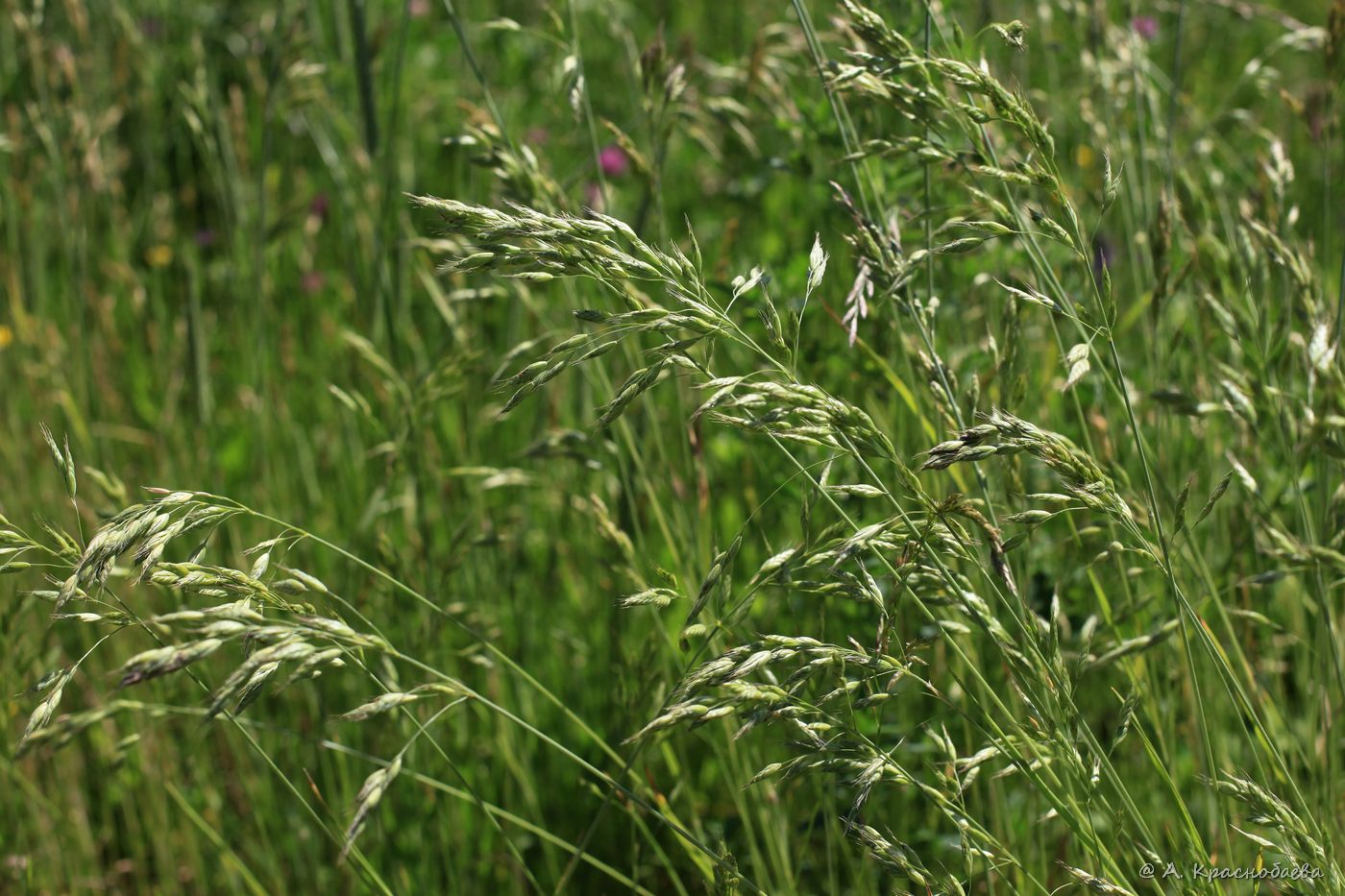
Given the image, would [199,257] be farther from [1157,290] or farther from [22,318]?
[1157,290]

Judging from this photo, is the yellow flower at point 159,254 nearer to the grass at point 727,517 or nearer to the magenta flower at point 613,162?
the grass at point 727,517

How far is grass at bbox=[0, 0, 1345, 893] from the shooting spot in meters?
1.13

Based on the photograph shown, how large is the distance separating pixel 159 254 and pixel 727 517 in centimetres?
187

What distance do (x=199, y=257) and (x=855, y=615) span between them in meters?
2.92

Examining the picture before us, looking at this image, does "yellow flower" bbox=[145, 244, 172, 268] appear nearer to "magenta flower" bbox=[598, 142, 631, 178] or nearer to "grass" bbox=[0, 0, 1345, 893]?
"grass" bbox=[0, 0, 1345, 893]

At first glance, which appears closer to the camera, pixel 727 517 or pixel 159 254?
pixel 727 517

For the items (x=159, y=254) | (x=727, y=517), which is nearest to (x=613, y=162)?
(x=159, y=254)

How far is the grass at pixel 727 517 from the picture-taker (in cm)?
113

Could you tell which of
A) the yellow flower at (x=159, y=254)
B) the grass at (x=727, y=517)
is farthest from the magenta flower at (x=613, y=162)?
the yellow flower at (x=159, y=254)

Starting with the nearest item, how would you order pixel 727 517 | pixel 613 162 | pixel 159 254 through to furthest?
pixel 727 517, pixel 159 254, pixel 613 162

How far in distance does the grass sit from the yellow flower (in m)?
0.21

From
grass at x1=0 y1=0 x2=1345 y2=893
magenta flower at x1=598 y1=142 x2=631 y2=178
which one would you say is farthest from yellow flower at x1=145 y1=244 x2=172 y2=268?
magenta flower at x1=598 y1=142 x2=631 y2=178

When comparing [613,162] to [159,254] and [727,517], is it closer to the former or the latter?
[159,254]

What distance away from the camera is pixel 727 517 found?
2525 mm
